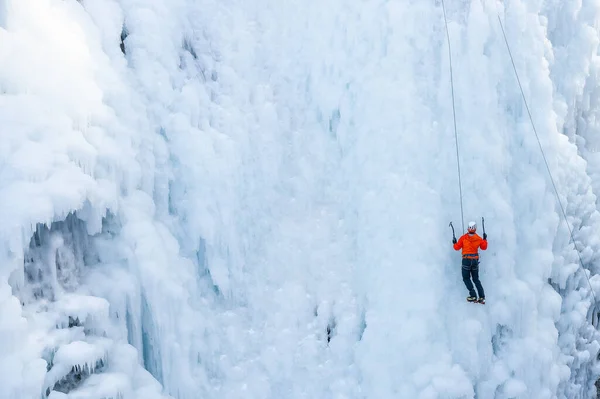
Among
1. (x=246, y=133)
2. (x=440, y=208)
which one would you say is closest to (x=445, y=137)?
(x=440, y=208)

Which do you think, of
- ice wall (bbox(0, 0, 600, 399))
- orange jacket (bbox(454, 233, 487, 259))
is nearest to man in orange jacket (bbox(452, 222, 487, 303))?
orange jacket (bbox(454, 233, 487, 259))

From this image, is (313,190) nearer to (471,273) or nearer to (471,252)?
(471,252)

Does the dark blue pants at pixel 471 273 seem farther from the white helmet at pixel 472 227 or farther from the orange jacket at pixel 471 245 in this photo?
the white helmet at pixel 472 227

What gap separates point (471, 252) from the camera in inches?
289

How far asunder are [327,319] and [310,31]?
4563 millimetres

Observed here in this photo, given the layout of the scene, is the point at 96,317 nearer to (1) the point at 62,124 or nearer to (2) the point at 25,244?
(2) the point at 25,244

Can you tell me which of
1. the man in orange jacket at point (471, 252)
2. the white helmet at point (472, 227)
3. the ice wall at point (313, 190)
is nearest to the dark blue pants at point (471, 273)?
the man in orange jacket at point (471, 252)

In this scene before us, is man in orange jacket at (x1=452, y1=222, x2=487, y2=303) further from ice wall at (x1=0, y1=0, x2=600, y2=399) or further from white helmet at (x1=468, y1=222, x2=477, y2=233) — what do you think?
ice wall at (x1=0, y1=0, x2=600, y2=399)

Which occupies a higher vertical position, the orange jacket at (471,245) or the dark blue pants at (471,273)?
the orange jacket at (471,245)

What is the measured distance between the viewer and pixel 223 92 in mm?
8219

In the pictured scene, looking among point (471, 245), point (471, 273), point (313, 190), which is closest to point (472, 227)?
point (471, 245)

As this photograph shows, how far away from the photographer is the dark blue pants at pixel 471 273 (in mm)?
7379

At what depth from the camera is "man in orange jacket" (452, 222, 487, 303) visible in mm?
7336

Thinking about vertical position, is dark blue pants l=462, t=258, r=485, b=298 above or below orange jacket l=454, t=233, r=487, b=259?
below
